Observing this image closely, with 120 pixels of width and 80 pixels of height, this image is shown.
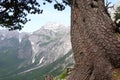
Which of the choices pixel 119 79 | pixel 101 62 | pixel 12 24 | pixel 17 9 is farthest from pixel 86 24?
pixel 12 24

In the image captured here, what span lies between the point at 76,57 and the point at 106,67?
6.22ft

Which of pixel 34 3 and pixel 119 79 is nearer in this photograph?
pixel 119 79

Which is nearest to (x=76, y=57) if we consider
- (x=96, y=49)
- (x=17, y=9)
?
(x=96, y=49)

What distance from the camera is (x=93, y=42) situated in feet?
39.2

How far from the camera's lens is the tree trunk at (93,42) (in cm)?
1134

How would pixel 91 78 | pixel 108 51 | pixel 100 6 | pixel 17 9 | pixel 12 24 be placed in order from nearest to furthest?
pixel 91 78, pixel 108 51, pixel 100 6, pixel 17 9, pixel 12 24

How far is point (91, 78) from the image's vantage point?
36.4 ft

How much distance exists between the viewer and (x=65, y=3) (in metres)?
21.8

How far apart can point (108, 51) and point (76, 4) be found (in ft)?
10.4

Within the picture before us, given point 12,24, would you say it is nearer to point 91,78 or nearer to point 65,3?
point 65,3

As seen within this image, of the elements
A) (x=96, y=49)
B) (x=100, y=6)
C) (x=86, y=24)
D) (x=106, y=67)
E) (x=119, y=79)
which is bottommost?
(x=119, y=79)

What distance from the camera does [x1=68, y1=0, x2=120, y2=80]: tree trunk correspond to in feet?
37.2

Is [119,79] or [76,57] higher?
[76,57]

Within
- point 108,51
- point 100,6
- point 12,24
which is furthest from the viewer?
point 12,24
